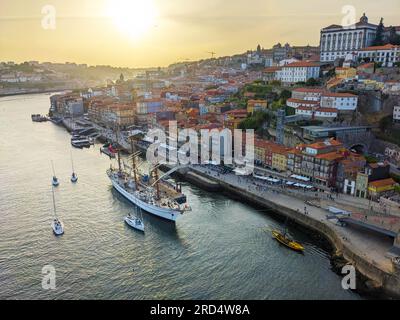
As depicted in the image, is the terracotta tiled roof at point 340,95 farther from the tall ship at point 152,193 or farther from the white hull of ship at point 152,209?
the white hull of ship at point 152,209

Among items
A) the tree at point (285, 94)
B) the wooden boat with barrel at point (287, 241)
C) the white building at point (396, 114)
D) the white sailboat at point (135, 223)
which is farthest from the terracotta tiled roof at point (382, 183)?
the tree at point (285, 94)

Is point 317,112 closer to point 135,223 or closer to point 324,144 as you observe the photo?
point 324,144

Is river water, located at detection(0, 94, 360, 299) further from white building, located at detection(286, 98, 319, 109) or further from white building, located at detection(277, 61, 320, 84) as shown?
white building, located at detection(277, 61, 320, 84)

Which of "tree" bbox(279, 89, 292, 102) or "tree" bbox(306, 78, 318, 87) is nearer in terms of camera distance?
"tree" bbox(279, 89, 292, 102)

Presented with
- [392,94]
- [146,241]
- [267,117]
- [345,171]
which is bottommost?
[146,241]

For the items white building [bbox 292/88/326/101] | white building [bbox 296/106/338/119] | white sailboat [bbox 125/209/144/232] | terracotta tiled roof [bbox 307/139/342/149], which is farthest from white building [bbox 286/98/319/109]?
white sailboat [bbox 125/209/144/232]

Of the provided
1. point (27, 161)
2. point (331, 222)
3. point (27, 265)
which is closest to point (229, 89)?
point (27, 161)
